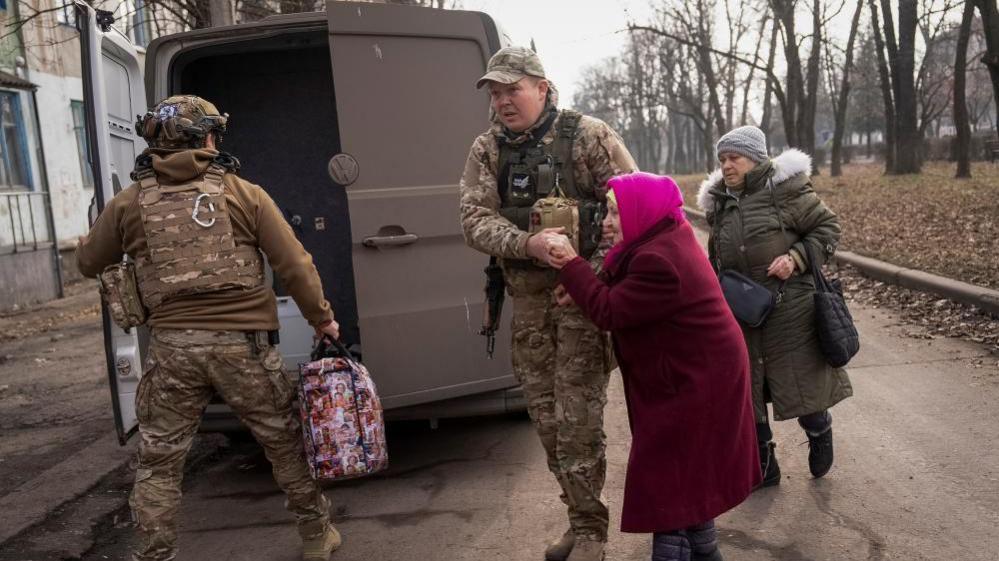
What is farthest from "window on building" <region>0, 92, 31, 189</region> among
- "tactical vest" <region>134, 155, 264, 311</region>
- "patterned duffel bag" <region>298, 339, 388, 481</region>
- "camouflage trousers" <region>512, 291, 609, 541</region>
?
"camouflage trousers" <region>512, 291, 609, 541</region>

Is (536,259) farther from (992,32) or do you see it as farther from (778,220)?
(992,32)

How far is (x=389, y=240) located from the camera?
4188 mm

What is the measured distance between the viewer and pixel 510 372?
14.9 feet

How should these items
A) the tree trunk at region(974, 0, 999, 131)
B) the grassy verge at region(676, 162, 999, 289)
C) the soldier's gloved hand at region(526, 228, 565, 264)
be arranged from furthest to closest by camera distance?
1. the tree trunk at region(974, 0, 999, 131)
2. the grassy verge at region(676, 162, 999, 289)
3. the soldier's gloved hand at region(526, 228, 565, 264)

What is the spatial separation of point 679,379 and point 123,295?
2074 mm

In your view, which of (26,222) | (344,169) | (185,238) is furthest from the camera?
(26,222)

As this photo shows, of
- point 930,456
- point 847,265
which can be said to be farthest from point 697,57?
point 930,456

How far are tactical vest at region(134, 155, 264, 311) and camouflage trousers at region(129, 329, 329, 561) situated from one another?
0.18 m

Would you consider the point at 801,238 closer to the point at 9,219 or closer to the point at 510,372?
the point at 510,372

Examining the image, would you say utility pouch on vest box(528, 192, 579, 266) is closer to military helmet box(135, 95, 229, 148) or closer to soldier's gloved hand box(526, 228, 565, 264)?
soldier's gloved hand box(526, 228, 565, 264)

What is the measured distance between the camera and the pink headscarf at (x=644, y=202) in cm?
267

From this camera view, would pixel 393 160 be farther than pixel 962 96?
No

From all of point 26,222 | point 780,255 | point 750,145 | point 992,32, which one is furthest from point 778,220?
point 26,222

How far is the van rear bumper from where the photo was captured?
4.48 m
